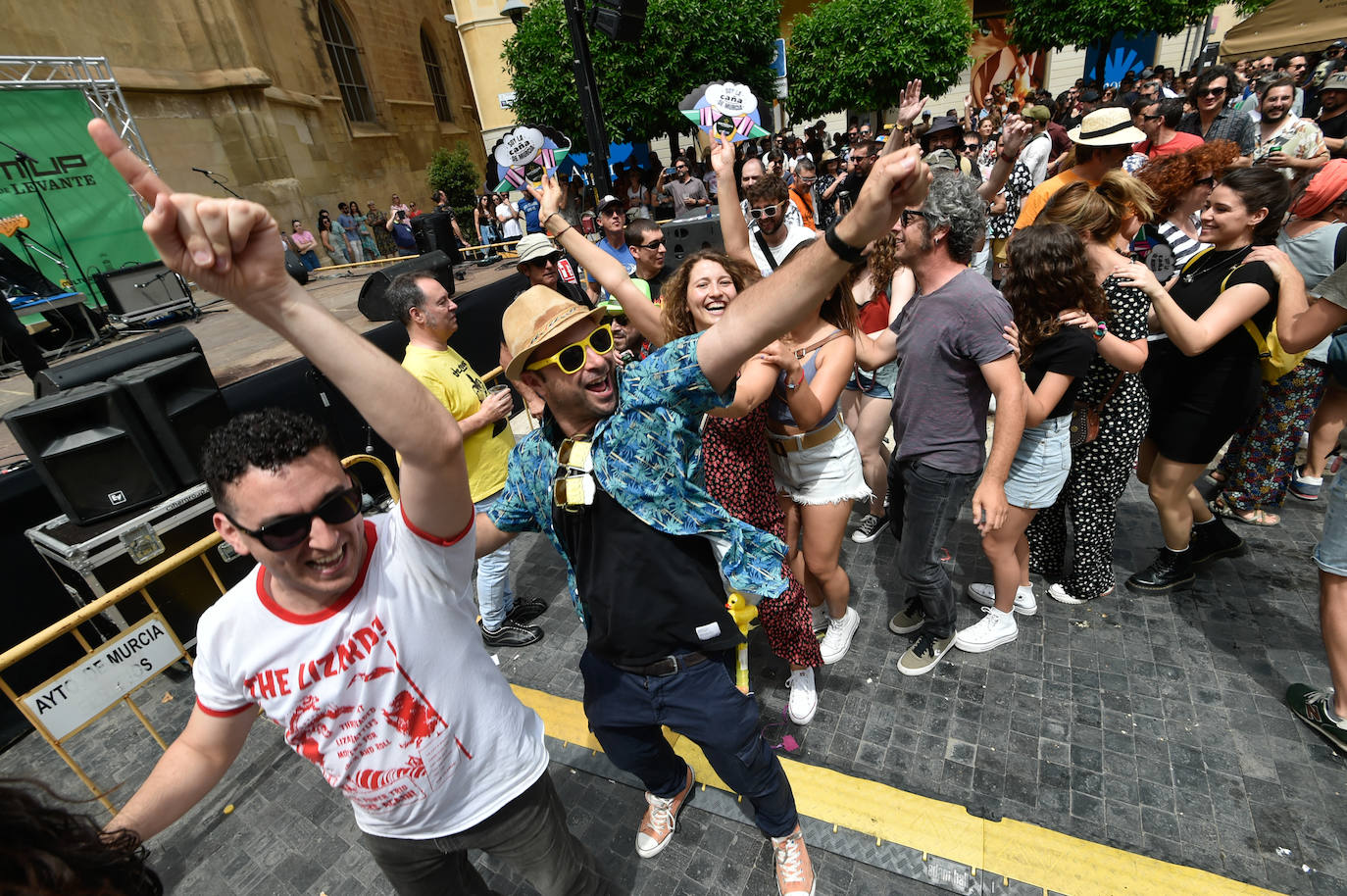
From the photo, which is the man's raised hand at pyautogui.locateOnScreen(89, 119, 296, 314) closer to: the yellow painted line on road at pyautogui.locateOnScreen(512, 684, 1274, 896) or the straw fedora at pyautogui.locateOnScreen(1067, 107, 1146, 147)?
the yellow painted line on road at pyautogui.locateOnScreen(512, 684, 1274, 896)

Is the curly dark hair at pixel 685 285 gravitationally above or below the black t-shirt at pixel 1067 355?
above

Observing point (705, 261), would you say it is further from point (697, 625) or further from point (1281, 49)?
point (1281, 49)

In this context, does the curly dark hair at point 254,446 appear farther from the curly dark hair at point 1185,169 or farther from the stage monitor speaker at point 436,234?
the stage monitor speaker at point 436,234

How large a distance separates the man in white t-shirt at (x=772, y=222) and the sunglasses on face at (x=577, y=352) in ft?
10.8

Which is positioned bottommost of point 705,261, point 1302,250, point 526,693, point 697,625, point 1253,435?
point 526,693

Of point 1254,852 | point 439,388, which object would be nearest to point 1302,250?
point 1254,852

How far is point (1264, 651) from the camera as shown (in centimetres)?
292

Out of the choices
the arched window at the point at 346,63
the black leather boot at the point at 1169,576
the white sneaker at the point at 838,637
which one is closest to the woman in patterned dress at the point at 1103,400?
the black leather boot at the point at 1169,576

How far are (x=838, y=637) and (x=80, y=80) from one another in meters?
15.5

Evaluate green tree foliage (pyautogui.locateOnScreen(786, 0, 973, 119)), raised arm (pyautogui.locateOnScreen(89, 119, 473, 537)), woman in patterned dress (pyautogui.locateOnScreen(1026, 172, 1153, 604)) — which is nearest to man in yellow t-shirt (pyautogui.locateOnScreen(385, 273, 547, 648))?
raised arm (pyautogui.locateOnScreen(89, 119, 473, 537))

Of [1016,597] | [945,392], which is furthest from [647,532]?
[1016,597]

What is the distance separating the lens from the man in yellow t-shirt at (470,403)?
340cm

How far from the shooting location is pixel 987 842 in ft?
7.57

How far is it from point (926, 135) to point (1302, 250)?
5194mm
